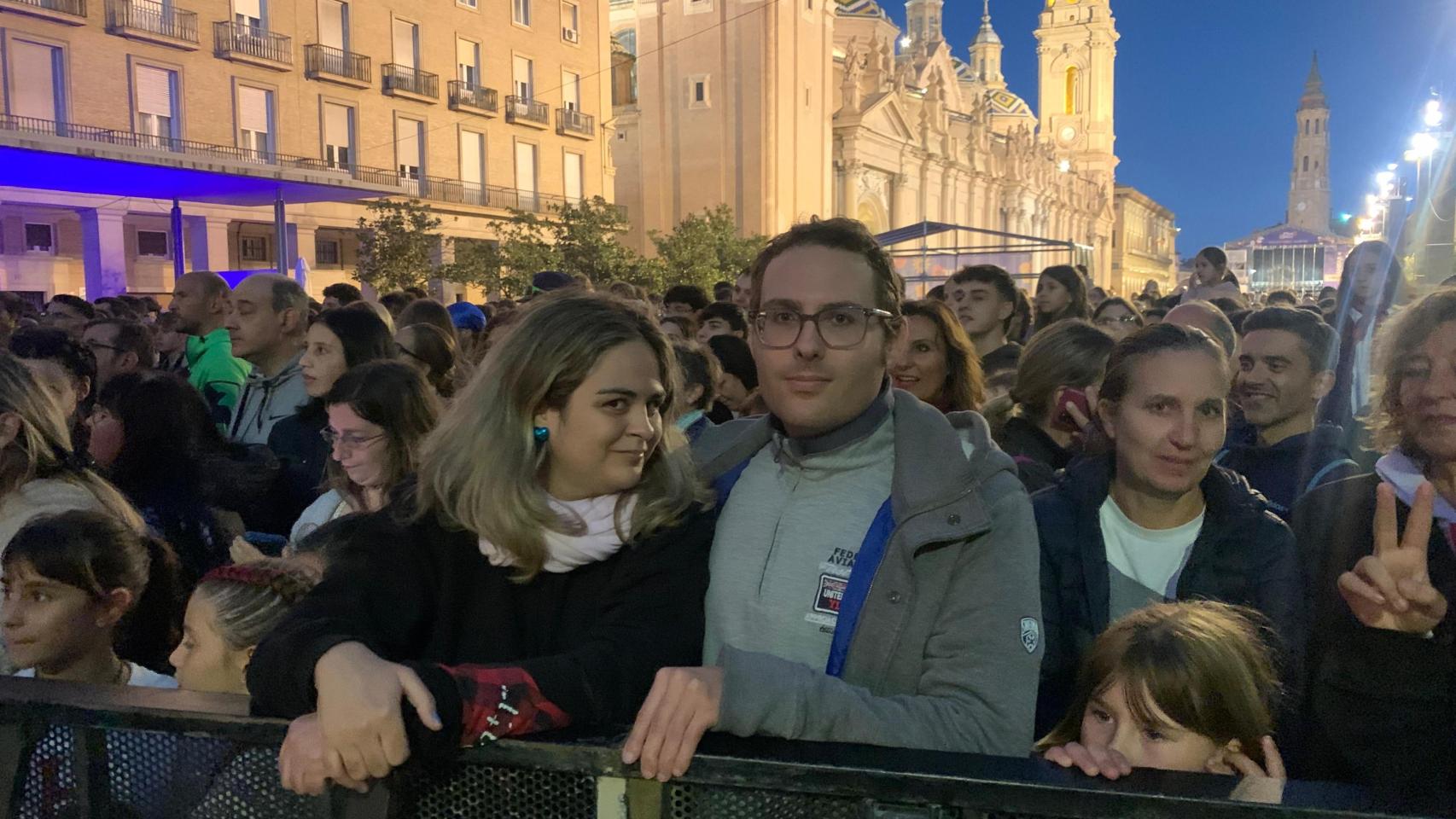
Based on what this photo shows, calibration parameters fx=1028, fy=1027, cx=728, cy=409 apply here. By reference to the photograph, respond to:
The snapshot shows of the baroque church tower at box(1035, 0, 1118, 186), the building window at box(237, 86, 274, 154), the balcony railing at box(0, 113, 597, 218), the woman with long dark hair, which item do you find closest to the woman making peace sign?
the woman with long dark hair

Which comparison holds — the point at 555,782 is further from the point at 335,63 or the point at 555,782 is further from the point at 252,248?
the point at 335,63

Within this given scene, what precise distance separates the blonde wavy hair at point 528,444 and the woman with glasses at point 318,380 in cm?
279

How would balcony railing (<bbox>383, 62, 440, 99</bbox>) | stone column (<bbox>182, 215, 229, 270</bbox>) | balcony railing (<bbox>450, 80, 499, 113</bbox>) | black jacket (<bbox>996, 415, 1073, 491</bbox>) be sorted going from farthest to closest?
balcony railing (<bbox>450, 80, 499, 113</bbox>) < balcony railing (<bbox>383, 62, 440, 99</bbox>) < stone column (<bbox>182, 215, 229, 270</bbox>) < black jacket (<bbox>996, 415, 1073, 491</bbox>)

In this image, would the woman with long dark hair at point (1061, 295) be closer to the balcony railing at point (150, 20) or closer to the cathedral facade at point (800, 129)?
the cathedral facade at point (800, 129)

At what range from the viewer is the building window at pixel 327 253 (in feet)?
99.2

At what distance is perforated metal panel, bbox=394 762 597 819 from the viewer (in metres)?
1.39

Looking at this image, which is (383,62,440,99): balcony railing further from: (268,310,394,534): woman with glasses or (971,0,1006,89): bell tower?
(971,0,1006,89): bell tower

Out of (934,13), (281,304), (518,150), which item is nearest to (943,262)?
(518,150)

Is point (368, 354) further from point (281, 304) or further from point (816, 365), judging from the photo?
point (816, 365)

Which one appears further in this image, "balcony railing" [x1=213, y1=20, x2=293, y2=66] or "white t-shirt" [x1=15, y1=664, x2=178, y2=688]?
"balcony railing" [x1=213, y1=20, x2=293, y2=66]

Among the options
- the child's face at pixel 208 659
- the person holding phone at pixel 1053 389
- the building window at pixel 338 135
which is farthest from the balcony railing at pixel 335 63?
the child's face at pixel 208 659

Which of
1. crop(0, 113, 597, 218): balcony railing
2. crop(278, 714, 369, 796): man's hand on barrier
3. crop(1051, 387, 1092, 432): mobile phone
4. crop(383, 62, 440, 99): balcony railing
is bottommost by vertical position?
crop(278, 714, 369, 796): man's hand on barrier

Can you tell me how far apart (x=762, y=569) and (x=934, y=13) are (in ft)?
329

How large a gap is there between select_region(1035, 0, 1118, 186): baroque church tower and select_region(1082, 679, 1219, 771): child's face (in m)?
114
